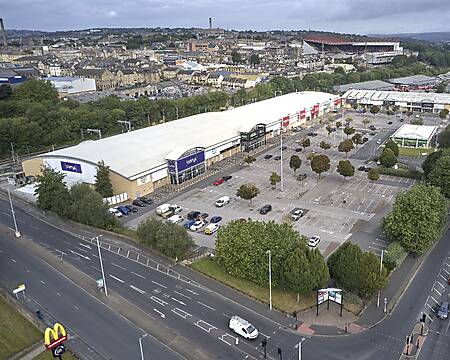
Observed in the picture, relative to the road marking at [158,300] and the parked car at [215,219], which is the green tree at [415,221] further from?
the road marking at [158,300]

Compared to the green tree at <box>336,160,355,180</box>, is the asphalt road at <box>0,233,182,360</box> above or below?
below

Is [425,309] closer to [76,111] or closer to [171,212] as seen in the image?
[171,212]

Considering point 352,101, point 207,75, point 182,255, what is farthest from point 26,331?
A: point 207,75

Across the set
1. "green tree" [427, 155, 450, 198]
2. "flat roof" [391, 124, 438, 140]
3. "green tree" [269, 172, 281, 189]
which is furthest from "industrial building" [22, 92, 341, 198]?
"green tree" [427, 155, 450, 198]

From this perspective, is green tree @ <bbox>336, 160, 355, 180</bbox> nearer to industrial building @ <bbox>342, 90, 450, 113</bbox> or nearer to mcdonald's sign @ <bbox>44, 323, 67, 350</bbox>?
mcdonald's sign @ <bbox>44, 323, 67, 350</bbox>

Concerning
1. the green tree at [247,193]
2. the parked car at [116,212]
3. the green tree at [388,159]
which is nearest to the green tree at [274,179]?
the green tree at [247,193]
